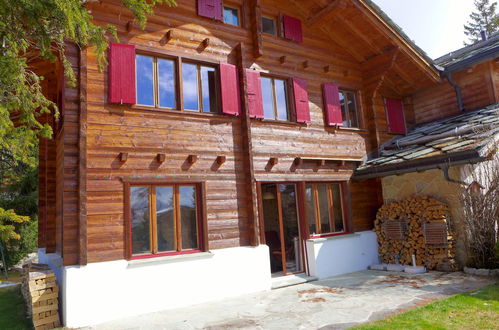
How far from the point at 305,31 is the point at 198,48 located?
370cm

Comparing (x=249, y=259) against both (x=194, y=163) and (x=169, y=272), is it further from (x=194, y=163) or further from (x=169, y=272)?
(x=194, y=163)

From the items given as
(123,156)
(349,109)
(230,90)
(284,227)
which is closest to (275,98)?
(230,90)

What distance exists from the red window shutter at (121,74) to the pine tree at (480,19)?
34058mm

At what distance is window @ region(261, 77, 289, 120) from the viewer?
9461 mm

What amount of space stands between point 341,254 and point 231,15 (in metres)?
7.00

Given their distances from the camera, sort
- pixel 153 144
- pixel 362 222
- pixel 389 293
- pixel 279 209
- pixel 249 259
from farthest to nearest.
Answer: pixel 362 222 → pixel 279 209 → pixel 249 259 → pixel 153 144 → pixel 389 293

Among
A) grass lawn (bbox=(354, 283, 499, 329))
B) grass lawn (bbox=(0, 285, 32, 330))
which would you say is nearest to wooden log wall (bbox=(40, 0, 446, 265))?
grass lawn (bbox=(0, 285, 32, 330))

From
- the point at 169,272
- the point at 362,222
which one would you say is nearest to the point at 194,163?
the point at 169,272

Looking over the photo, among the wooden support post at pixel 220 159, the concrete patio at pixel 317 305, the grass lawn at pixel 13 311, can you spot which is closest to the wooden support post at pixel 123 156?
the wooden support post at pixel 220 159

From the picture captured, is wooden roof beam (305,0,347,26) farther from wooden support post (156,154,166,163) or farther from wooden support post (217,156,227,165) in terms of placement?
wooden support post (156,154,166,163)

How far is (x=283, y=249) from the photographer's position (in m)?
8.98

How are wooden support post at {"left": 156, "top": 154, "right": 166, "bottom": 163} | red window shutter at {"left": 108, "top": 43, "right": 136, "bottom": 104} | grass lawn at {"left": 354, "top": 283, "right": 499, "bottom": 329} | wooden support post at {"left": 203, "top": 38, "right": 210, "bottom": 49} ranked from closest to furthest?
grass lawn at {"left": 354, "top": 283, "right": 499, "bottom": 329}, red window shutter at {"left": 108, "top": 43, "right": 136, "bottom": 104}, wooden support post at {"left": 156, "top": 154, "right": 166, "bottom": 163}, wooden support post at {"left": 203, "top": 38, "right": 210, "bottom": 49}

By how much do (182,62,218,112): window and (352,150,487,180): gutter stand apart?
4.70 m

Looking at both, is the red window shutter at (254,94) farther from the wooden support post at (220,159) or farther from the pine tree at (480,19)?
the pine tree at (480,19)
